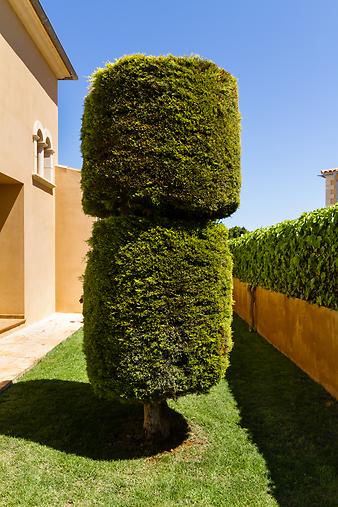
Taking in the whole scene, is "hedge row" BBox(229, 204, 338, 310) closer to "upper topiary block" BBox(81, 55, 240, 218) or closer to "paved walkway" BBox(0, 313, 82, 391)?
"upper topiary block" BBox(81, 55, 240, 218)

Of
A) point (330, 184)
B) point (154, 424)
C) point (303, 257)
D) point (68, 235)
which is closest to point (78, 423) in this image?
point (154, 424)

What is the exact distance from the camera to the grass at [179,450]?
11.9 ft

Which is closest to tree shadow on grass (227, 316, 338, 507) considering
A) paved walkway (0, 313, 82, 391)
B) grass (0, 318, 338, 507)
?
grass (0, 318, 338, 507)

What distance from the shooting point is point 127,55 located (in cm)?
438

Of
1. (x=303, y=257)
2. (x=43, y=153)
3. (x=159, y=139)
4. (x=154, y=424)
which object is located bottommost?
(x=154, y=424)

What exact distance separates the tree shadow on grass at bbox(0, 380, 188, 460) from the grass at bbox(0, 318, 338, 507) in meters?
0.01

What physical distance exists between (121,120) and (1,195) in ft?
28.6

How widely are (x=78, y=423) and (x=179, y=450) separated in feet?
4.77

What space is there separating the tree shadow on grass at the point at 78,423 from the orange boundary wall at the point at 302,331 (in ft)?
8.53

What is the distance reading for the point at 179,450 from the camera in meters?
4.49

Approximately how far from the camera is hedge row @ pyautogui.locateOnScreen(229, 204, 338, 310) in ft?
19.9

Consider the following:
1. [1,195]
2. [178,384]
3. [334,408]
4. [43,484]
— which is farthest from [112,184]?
[1,195]

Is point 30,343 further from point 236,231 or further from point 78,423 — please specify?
point 236,231

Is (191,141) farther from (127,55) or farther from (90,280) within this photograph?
(90,280)
